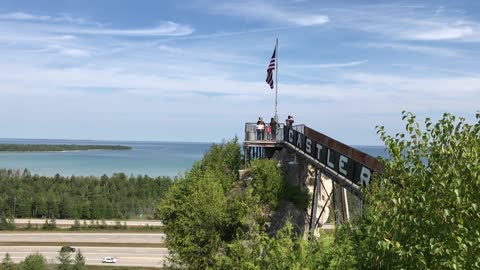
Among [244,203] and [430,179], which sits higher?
[430,179]

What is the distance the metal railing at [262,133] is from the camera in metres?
39.7

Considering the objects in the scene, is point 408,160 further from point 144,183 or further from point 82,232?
point 144,183

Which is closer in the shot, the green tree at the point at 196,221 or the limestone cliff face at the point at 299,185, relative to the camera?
the green tree at the point at 196,221

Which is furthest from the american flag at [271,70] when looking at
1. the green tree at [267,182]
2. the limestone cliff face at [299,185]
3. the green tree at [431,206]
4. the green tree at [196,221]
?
the green tree at [431,206]

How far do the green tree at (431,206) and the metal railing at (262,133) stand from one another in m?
28.7

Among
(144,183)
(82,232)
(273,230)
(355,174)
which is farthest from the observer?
(144,183)

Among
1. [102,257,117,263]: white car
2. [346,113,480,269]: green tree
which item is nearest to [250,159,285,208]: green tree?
[346,113,480,269]: green tree

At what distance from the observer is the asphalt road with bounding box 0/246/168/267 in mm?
63700

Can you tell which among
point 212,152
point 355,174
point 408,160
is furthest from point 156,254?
point 408,160

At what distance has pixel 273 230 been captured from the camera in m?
35.5

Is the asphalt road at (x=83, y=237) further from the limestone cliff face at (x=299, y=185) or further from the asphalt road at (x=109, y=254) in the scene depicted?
the limestone cliff face at (x=299, y=185)

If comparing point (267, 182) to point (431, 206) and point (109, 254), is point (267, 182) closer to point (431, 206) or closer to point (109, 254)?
point (431, 206)

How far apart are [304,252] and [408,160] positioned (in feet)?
16.0

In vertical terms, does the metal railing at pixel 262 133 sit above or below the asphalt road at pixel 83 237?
above
